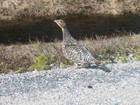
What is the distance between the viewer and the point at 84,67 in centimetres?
1149

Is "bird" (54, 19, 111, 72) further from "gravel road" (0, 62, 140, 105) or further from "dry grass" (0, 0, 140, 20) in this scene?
"dry grass" (0, 0, 140, 20)

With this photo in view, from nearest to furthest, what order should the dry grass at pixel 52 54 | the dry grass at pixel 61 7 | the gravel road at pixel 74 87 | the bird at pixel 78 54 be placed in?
1. the gravel road at pixel 74 87
2. the bird at pixel 78 54
3. the dry grass at pixel 52 54
4. the dry grass at pixel 61 7

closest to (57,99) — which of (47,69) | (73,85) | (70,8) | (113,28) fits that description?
(73,85)

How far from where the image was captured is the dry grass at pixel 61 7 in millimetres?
26469

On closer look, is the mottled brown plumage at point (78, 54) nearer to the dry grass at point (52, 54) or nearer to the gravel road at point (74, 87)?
the gravel road at point (74, 87)

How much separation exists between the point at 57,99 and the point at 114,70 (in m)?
2.55

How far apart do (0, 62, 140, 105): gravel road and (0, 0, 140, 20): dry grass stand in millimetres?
14968

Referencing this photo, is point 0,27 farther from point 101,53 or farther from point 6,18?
point 101,53

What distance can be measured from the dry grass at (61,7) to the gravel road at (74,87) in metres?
15.0

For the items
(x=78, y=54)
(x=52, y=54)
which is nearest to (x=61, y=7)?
(x=52, y=54)

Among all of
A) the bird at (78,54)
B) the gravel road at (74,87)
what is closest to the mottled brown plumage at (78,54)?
the bird at (78,54)

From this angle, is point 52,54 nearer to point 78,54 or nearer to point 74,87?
point 78,54

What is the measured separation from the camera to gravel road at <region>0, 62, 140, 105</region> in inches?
367

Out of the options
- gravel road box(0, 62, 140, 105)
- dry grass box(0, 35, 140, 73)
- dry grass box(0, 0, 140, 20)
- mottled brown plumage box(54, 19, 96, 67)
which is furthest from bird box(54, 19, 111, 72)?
dry grass box(0, 0, 140, 20)
